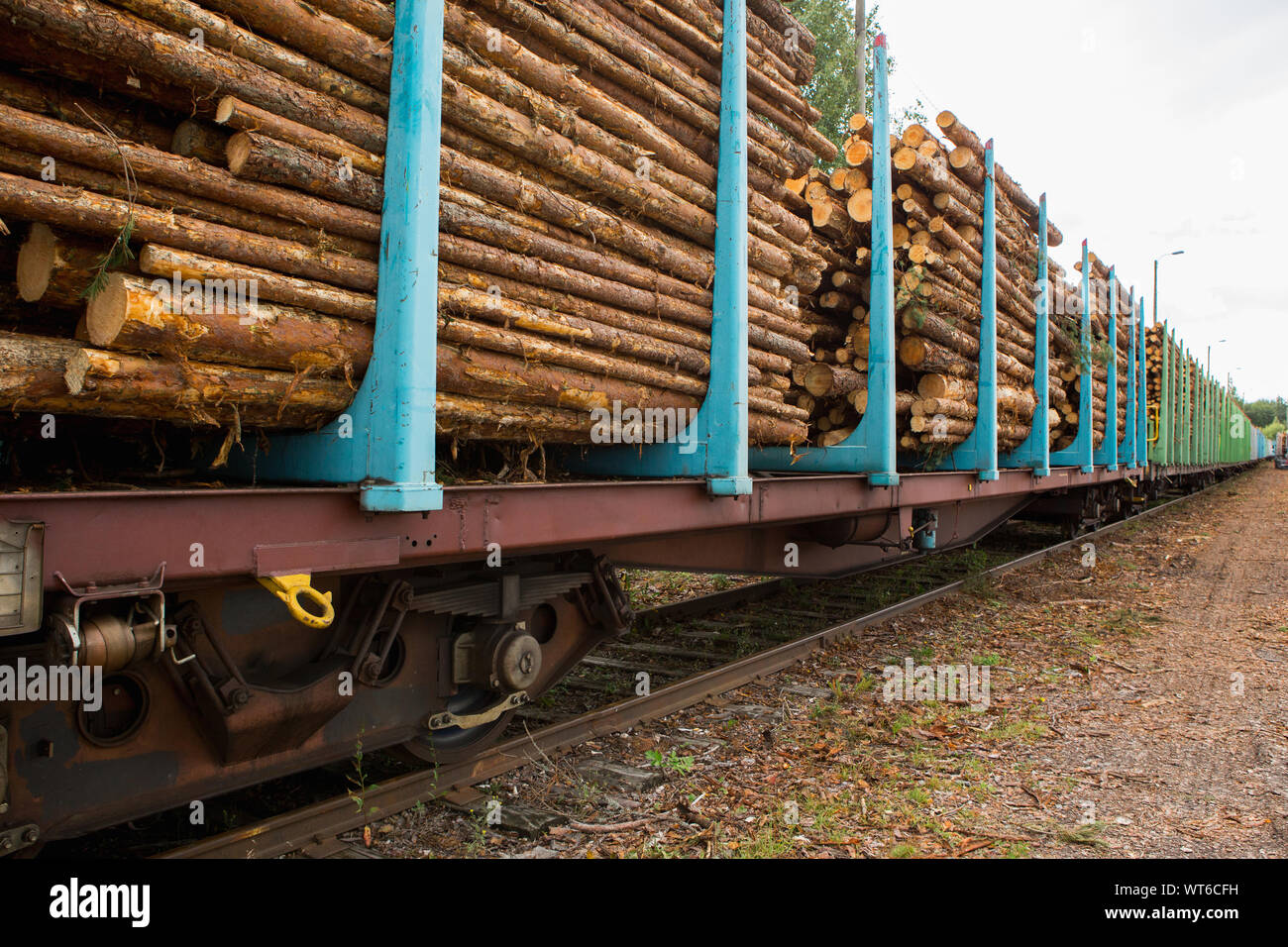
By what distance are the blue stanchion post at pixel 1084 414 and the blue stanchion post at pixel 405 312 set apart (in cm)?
977

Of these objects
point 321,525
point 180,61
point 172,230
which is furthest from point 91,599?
point 180,61

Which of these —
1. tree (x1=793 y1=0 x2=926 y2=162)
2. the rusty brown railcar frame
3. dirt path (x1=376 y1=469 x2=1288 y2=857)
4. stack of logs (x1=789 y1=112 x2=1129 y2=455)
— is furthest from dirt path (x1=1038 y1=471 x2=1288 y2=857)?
tree (x1=793 y1=0 x2=926 y2=162)

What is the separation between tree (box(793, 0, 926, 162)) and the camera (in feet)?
76.2

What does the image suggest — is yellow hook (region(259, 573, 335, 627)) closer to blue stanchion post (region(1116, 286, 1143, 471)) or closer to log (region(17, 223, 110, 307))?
log (region(17, 223, 110, 307))

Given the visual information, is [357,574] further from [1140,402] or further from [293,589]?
[1140,402]

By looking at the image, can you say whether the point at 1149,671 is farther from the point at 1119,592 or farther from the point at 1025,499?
the point at 1025,499

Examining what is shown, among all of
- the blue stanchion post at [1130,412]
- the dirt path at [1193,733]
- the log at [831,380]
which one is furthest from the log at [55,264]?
the blue stanchion post at [1130,412]

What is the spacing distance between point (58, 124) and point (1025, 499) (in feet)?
32.0

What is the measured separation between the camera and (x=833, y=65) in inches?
947

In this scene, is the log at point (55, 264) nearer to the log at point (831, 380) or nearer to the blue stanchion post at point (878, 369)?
the blue stanchion post at point (878, 369)

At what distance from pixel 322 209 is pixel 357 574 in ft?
4.23

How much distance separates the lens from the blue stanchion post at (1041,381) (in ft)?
29.0
